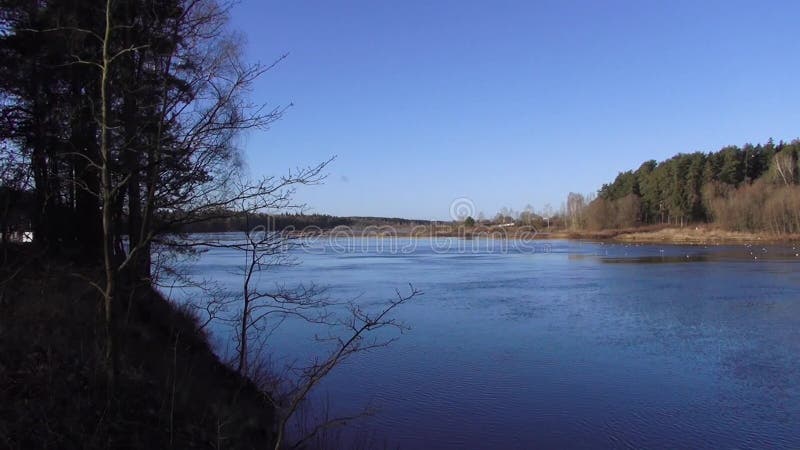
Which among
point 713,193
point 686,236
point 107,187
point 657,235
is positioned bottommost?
point 686,236

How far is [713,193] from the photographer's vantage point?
63.2 m

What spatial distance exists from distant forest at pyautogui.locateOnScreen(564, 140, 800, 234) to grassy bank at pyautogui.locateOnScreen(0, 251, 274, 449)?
6134cm

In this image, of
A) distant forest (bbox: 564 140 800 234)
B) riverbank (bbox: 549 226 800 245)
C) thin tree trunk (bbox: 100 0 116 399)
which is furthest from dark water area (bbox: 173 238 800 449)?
distant forest (bbox: 564 140 800 234)

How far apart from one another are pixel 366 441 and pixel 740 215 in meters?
61.4

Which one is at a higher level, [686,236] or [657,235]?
[657,235]

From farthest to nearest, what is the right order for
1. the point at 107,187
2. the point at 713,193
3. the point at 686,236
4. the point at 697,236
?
the point at 713,193, the point at 686,236, the point at 697,236, the point at 107,187

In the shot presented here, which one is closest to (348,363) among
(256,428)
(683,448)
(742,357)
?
(256,428)

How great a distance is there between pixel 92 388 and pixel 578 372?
7.38 metres

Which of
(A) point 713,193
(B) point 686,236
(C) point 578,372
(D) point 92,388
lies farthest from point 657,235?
(D) point 92,388

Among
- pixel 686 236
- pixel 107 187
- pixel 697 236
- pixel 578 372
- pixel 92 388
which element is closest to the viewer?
pixel 107 187

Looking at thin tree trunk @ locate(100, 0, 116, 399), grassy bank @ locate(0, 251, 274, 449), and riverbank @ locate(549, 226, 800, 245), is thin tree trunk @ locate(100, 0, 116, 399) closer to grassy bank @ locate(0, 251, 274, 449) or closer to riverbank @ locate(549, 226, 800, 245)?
grassy bank @ locate(0, 251, 274, 449)

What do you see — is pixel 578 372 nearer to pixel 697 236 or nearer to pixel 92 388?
pixel 92 388

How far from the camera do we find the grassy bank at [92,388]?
12.8 ft

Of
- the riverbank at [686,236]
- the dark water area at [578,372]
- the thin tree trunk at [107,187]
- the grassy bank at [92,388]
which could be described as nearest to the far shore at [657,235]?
the riverbank at [686,236]
